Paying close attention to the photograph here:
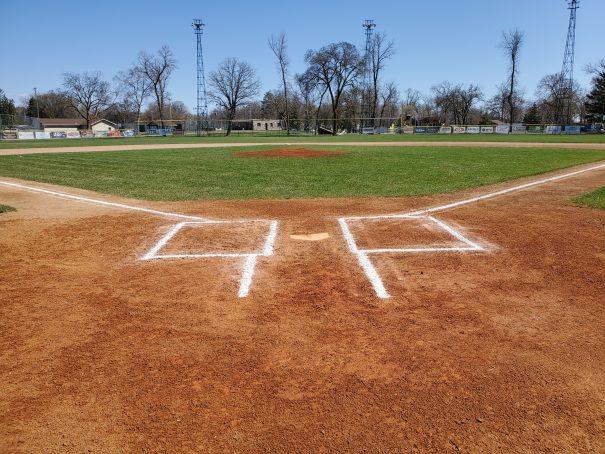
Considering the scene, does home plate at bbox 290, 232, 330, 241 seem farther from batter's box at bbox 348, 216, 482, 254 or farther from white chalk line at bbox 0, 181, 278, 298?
batter's box at bbox 348, 216, 482, 254

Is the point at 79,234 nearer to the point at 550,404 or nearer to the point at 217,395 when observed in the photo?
the point at 217,395

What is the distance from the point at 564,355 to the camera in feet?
10.8

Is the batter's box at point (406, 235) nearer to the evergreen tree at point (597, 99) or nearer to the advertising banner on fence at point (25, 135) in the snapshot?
the advertising banner on fence at point (25, 135)

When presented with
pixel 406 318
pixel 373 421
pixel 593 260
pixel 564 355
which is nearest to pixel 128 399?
pixel 373 421

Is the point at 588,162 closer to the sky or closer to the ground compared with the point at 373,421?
closer to the sky

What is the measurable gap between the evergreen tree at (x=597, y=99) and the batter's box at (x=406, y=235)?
250 ft

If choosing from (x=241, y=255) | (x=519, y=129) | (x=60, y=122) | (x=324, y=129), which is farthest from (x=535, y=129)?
(x=60, y=122)

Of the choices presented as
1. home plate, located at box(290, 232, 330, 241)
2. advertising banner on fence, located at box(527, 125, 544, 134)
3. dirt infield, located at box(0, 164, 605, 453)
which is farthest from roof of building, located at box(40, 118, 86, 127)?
home plate, located at box(290, 232, 330, 241)

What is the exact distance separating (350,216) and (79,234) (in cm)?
485

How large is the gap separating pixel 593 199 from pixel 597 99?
2887 inches

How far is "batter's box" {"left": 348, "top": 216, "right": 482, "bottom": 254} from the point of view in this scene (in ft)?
19.9

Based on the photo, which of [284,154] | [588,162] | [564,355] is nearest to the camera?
[564,355]

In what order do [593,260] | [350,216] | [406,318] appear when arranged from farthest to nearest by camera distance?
[350,216]
[593,260]
[406,318]

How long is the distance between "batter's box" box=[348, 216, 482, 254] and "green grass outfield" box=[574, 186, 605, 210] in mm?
3889
